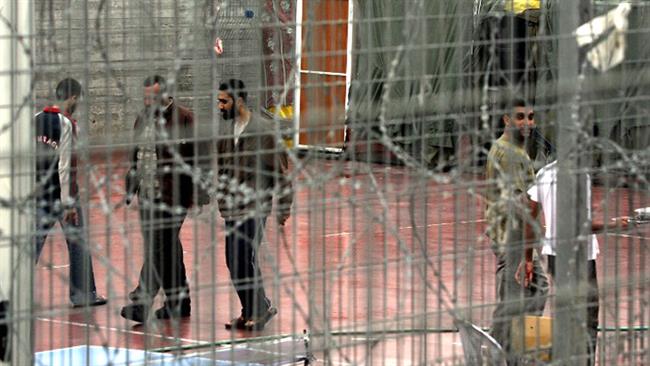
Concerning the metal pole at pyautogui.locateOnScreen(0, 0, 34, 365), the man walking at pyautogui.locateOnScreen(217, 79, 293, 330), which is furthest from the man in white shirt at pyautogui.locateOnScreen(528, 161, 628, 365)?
the metal pole at pyautogui.locateOnScreen(0, 0, 34, 365)

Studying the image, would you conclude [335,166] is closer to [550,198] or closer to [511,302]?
[511,302]

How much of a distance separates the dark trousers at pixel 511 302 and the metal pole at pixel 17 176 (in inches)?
65.3

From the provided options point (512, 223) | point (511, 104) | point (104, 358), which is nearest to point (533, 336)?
point (512, 223)

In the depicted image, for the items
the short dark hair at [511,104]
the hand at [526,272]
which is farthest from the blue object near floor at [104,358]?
the short dark hair at [511,104]

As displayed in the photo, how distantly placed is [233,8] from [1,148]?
252cm

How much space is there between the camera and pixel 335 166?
418 cm

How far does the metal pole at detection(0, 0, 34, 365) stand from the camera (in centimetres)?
358

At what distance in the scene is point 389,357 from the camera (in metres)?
6.42

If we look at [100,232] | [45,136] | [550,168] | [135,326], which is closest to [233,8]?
[45,136]

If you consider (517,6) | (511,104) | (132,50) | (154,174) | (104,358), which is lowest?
(104,358)

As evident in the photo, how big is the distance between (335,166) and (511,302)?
100 centimetres

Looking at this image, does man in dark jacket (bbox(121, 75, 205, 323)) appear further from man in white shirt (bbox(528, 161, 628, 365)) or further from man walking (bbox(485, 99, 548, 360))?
man in white shirt (bbox(528, 161, 628, 365))

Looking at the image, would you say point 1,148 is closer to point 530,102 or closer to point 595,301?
point 530,102

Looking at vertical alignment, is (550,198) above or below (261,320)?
above
